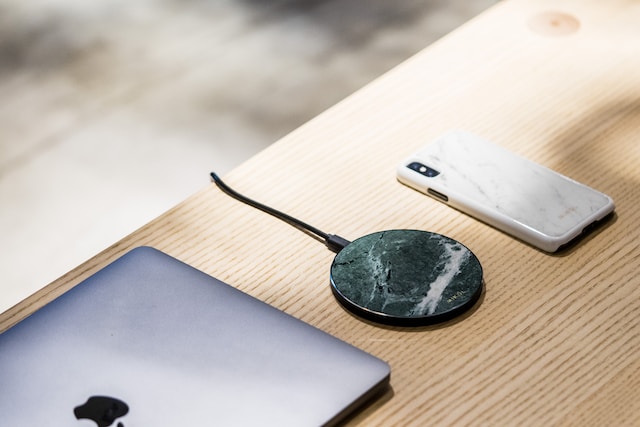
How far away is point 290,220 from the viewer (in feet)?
2.92

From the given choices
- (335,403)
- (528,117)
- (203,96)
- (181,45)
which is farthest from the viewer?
(181,45)

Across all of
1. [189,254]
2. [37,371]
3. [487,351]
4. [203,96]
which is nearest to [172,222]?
[189,254]

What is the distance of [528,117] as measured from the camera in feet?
3.39

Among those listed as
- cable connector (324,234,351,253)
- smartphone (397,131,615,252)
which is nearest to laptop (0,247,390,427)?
cable connector (324,234,351,253)

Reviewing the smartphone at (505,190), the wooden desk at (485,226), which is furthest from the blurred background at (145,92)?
the smartphone at (505,190)

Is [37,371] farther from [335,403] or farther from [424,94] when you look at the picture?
[424,94]

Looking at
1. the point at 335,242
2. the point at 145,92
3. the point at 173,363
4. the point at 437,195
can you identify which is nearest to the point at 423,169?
the point at 437,195

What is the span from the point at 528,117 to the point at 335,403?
49 cm

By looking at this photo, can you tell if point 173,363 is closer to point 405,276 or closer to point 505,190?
point 405,276

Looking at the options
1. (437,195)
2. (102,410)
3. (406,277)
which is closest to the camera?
(102,410)

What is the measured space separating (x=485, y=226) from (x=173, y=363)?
33 centimetres

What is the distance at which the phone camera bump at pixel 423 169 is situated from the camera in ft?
3.01

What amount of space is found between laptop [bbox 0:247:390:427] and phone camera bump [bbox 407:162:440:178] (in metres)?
0.25

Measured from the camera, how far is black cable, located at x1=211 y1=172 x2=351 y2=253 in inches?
33.5
